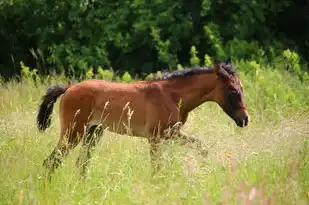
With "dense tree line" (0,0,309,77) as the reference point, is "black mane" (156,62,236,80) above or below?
above

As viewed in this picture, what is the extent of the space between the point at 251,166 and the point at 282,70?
645 centimetres

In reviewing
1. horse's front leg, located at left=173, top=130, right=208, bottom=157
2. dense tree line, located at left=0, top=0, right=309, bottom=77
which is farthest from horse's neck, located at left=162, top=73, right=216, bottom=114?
dense tree line, located at left=0, top=0, right=309, bottom=77

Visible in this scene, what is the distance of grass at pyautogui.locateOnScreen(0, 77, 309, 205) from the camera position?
5.14 metres

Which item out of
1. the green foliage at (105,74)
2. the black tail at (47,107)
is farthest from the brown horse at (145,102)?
the green foliage at (105,74)

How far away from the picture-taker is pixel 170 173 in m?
5.81

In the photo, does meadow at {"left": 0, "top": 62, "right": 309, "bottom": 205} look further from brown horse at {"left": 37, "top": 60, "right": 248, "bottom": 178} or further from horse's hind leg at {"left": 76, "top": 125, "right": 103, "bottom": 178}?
brown horse at {"left": 37, "top": 60, "right": 248, "bottom": 178}

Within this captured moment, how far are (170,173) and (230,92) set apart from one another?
1732 millimetres

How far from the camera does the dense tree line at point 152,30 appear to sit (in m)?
15.6

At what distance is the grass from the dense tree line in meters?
8.40

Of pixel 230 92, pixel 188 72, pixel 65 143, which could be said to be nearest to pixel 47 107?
pixel 65 143

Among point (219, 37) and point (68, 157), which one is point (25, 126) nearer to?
point (68, 157)

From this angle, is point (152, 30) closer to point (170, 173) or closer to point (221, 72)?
point (221, 72)

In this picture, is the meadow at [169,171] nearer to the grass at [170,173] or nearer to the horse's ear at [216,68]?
the grass at [170,173]

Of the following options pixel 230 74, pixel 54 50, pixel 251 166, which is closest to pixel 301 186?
pixel 251 166
